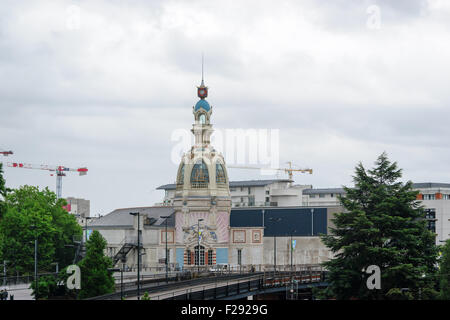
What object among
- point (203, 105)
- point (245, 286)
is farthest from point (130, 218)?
point (245, 286)

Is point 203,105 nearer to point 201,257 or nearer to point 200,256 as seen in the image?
point 200,256

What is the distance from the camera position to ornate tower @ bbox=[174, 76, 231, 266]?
4894 inches

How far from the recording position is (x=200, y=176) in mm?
124812

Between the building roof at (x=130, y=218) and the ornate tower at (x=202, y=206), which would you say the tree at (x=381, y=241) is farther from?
the building roof at (x=130, y=218)

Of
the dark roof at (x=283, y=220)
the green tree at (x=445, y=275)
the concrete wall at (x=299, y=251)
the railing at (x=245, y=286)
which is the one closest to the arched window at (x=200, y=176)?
the dark roof at (x=283, y=220)

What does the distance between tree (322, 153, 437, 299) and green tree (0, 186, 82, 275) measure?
40.6 meters

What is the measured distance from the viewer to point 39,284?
77.8m

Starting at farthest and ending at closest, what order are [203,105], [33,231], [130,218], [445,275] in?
1. [130,218]
2. [203,105]
3. [33,231]
4. [445,275]

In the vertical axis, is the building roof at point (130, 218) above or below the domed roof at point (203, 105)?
below

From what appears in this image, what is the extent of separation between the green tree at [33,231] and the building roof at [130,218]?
725 inches

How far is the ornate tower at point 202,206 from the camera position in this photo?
408 feet

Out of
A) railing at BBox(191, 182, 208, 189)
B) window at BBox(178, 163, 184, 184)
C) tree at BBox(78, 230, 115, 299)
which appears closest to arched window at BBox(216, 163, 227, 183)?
railing at BBox(191, 182, 208, 189)

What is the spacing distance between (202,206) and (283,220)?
1478 centimetres
